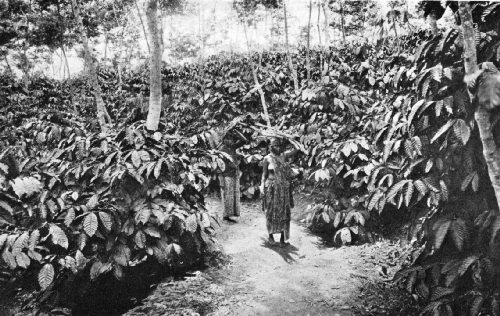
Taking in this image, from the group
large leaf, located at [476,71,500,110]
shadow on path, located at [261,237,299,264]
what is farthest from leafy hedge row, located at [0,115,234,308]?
large leaf, located at [476,71,500,110]

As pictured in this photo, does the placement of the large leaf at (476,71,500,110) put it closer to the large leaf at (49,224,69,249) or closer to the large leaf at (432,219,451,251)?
the large leaf at (432,219,451,251)

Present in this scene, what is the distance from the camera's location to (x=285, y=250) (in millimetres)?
5422

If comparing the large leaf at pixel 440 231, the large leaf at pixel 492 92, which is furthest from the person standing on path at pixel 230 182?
the large leaf at pixel 492 92

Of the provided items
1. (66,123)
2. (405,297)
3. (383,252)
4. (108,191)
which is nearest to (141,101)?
(66,123)

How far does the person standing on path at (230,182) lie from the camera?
20.4 feet

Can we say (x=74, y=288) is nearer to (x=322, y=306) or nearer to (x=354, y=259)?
(x=322, y=306)

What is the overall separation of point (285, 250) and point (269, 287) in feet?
5.55

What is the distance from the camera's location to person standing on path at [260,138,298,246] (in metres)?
5.25

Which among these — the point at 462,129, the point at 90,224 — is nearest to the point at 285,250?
the point at 90,224

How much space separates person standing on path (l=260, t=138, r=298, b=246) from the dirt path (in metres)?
0.50

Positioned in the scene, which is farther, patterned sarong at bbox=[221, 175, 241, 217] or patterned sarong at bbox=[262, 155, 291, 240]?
patterned sarong at bbox=[221, 175, 241, 217]

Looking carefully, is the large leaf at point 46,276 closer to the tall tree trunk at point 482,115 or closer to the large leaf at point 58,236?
the large leaf at point 58,236

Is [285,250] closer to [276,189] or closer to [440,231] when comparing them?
→ [276,189]

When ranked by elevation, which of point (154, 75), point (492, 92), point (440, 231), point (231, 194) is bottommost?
point (231, 194)
